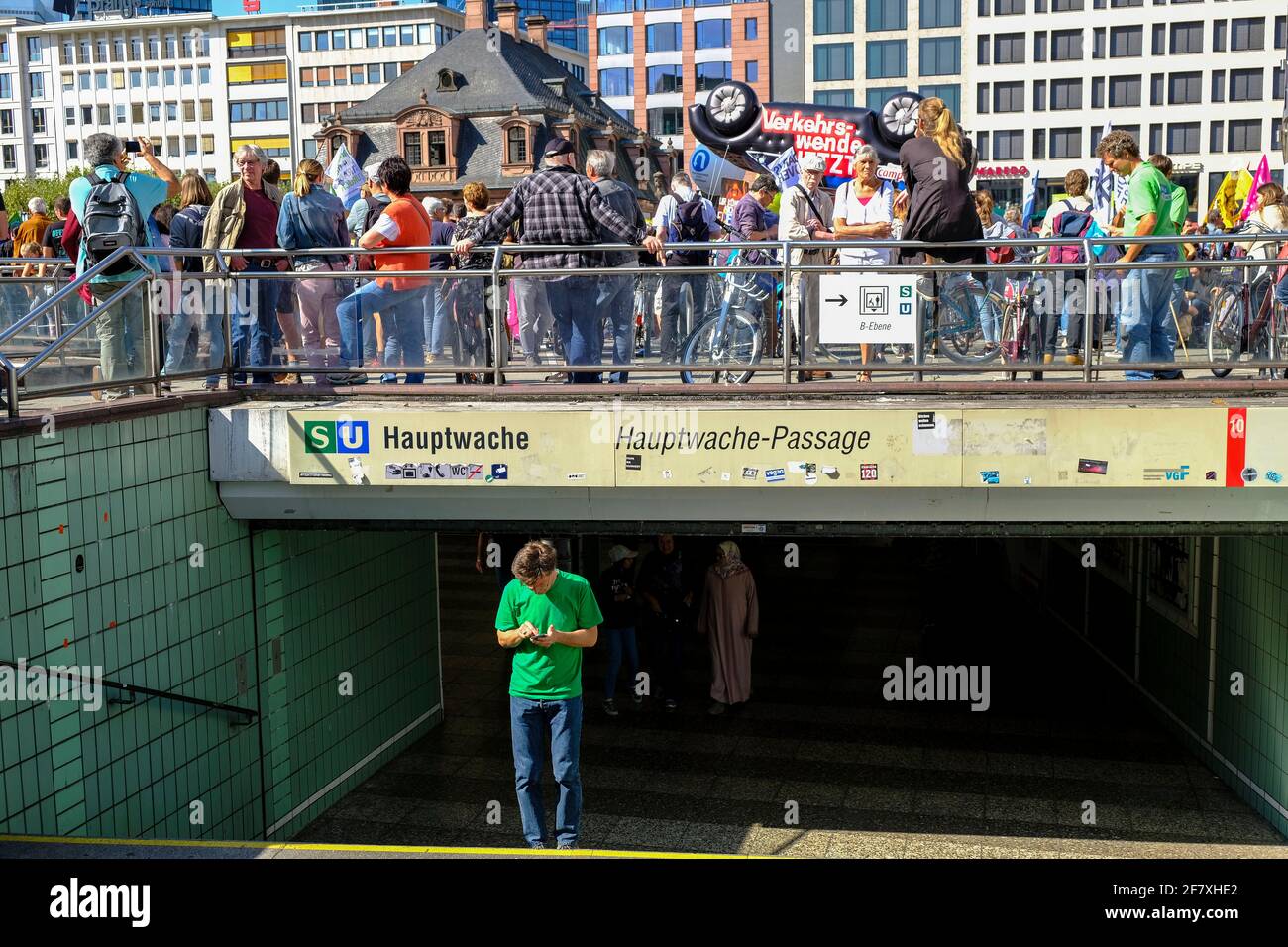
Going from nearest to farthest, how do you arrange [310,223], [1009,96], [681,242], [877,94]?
[310,223] < [681,242] < [1009,96] < [877,94]

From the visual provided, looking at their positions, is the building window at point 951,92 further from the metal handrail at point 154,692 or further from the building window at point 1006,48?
the metal handrail at point 154,692

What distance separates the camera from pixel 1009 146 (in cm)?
8319

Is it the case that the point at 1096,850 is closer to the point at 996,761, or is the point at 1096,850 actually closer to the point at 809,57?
the point at 996,761

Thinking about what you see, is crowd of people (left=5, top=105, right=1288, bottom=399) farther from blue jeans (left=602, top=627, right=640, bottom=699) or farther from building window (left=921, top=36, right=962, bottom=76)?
building window (left=921, top=36, right=962, bottom=76)

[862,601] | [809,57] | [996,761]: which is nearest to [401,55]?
[809,57]

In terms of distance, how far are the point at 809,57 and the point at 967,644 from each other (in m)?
75.7

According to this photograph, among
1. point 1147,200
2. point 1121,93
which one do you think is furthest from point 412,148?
point 1147,200

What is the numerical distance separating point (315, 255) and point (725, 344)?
10.7ft

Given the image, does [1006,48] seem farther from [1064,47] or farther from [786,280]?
[786,280]

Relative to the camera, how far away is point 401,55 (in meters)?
115

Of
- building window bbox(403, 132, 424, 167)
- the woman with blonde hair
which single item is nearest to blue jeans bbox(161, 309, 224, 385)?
the woman with blonde hair

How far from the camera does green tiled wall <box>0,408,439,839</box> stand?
7609 millimetres

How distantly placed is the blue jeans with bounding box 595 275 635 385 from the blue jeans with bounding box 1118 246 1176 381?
11.3 feet

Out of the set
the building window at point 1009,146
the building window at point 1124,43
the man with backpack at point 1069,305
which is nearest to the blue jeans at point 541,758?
the man with backpack at point 1069,305
